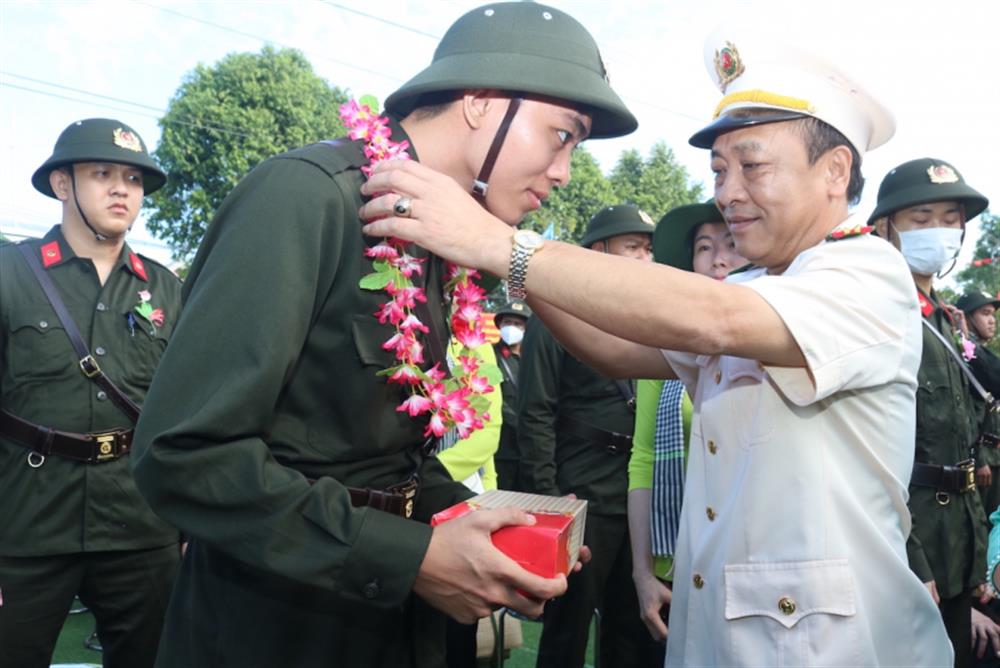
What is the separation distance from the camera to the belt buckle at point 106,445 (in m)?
3.91

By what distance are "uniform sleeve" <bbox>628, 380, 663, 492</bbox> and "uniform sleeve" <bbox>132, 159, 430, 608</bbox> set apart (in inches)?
101

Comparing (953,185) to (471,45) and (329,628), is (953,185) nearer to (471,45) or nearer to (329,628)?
(471,45)

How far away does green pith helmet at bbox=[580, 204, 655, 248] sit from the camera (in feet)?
18.4

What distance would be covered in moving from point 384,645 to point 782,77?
1824 millimetres

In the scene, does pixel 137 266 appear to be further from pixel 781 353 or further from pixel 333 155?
pixel 781 353

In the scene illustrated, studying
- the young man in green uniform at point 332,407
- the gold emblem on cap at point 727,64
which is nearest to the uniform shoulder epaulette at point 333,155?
the young man in green uniform at point 332,407

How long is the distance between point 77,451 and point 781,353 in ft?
11.2

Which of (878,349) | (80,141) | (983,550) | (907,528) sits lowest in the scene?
(983,550)

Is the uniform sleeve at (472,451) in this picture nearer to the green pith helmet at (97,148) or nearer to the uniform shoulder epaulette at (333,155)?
the green pith helmet at (97,148)

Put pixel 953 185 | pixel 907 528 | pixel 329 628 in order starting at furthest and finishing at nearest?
pixel 953 185 → pixel 907 528 → pixel 329 628

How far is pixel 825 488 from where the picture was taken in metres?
1.99

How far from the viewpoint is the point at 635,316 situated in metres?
1.86

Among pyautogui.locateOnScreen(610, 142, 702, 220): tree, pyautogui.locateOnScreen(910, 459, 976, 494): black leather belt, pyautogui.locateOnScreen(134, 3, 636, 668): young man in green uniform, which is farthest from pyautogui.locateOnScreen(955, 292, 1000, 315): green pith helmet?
pyautogui.locateOnScreen(610, 142, 702, 220): tree

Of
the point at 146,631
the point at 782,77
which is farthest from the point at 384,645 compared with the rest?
the point at 146,631
